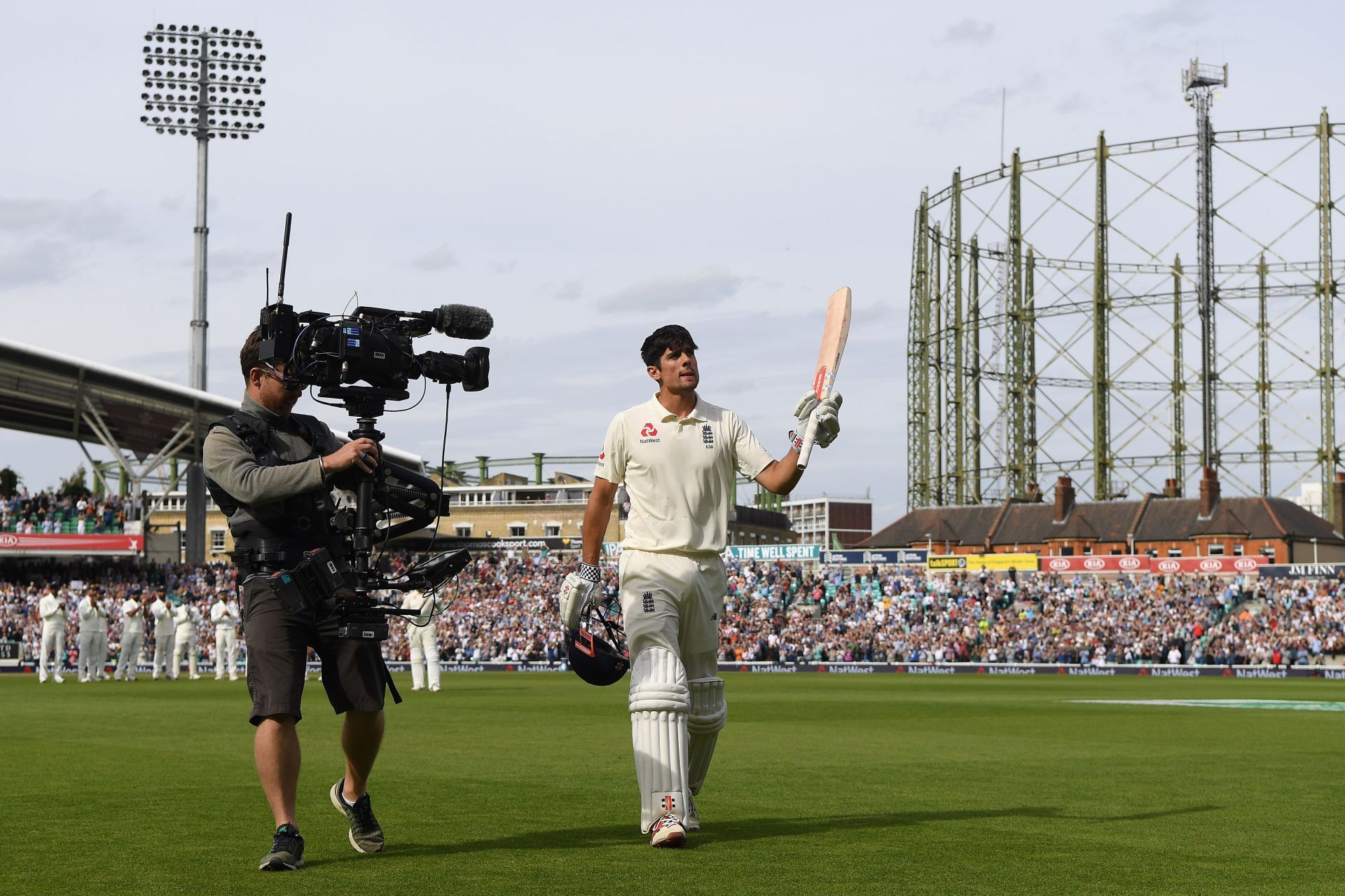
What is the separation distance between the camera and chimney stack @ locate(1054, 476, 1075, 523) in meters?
74.7

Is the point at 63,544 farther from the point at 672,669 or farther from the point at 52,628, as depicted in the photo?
the point at 672,669

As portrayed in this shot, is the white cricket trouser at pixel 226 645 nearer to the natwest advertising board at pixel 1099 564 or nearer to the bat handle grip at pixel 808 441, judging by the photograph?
the bat handle grip at pixel 808 441

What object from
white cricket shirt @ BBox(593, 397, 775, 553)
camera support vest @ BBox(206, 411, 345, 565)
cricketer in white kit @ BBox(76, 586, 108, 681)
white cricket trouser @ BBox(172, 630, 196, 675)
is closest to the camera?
camera support vest @ BBox(206, 411, 345, 565)

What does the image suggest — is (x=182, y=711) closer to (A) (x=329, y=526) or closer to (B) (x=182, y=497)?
(A) (x=329, y=526)

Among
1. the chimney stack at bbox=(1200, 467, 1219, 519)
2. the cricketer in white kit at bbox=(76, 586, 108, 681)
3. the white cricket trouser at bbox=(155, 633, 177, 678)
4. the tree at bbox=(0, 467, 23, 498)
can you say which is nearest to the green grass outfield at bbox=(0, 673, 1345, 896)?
the cricketer in white kit at bbox=(76, 586, 108, 681)

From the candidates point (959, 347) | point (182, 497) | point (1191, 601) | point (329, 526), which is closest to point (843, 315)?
point (329, 526)

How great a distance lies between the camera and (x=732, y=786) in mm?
9094

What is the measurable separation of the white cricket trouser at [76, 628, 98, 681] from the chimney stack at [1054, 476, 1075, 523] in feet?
175

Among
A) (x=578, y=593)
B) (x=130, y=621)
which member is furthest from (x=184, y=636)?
(x=578, y=593)

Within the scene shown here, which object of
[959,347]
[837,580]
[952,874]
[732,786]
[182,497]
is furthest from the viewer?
[182,497]

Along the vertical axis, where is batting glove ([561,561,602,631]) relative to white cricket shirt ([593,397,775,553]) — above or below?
below

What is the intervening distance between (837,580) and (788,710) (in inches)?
1404

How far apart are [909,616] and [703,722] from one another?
42699 millimetres

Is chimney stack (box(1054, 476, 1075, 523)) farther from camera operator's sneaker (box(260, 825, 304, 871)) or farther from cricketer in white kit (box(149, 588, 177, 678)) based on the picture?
camera operator's sneaker (box(260, 825, 304, 871))
